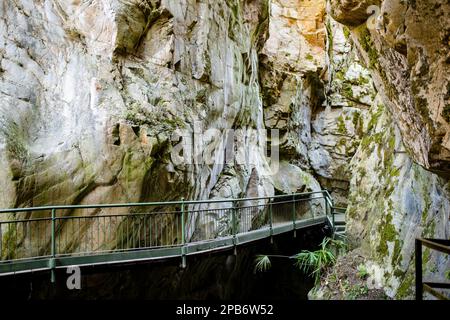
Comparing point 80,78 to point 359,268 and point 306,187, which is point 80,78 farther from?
point 306,187

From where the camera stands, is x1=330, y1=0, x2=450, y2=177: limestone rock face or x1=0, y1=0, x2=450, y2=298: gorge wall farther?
x1=0, y1=0, x2=450, y2=298: gorge wall

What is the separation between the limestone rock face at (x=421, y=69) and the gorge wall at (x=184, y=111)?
0.02 meters

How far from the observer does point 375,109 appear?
12.3m

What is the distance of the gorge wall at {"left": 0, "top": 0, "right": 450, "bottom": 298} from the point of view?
5309 millimetres

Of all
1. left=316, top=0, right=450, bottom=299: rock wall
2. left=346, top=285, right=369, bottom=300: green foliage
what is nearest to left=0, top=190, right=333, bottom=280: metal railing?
left=346, top=285, right=369, bottom=300: green foliage

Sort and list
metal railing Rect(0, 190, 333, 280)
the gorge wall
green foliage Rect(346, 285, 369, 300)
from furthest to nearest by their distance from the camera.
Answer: green foliage Rect(346, 285, 369, 300), metal railing Rect(0, 190, 333, 280), the gorge wall

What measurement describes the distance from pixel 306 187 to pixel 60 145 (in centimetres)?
1401

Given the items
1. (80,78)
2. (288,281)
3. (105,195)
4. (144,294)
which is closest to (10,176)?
(105,195)

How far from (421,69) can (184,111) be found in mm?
7558

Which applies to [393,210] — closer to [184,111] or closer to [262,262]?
[184,111]

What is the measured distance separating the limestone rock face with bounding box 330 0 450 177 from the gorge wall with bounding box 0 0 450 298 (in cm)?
2

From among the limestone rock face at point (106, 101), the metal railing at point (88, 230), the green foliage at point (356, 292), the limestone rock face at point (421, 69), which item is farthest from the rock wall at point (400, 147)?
the limestone rock face at point (106, 101)

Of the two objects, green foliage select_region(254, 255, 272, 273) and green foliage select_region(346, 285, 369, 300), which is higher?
green foliage select_region(346, 285, 369, 300)

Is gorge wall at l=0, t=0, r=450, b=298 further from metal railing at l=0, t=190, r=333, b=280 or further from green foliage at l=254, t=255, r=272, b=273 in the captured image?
green foliage at l=254, t=255, r=272, b=273
